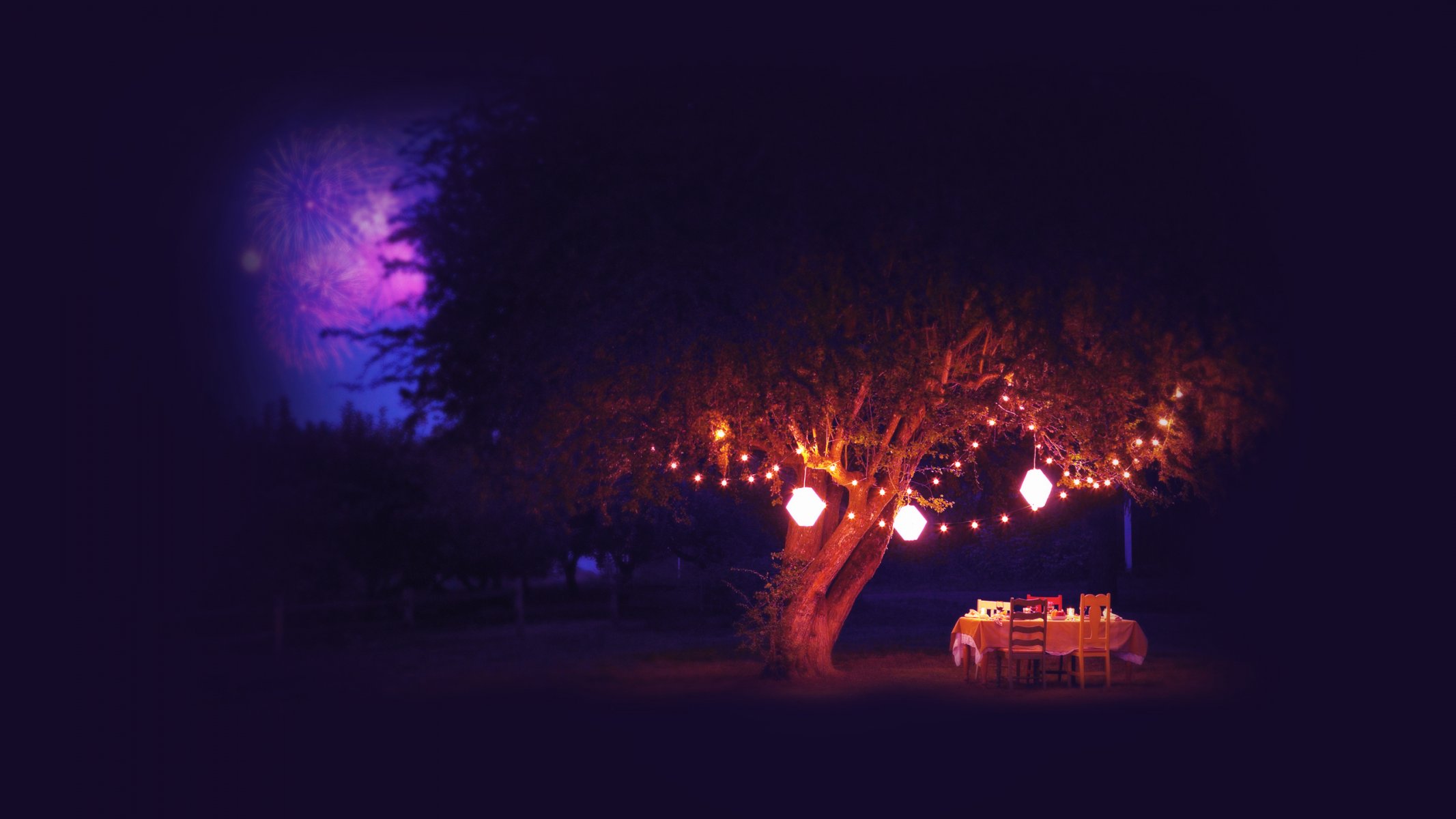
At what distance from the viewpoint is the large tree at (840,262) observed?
10930 mm

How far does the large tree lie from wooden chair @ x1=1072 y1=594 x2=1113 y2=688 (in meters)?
1.63

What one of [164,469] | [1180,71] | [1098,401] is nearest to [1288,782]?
[1098,401]

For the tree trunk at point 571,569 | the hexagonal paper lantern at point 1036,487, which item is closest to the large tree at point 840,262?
the hexagonal paper lantern at point 1036,487

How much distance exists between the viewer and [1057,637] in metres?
12.3

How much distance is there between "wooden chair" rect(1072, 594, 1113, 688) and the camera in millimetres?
12312

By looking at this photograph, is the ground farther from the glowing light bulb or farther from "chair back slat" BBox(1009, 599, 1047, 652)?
the glowing light bulb

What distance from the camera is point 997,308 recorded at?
11266 millimetres

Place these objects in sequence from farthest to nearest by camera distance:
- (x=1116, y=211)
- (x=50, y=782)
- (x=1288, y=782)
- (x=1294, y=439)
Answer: (x=1294, y=439), (x=1116, y=211), (x=50, y=782), (x=1288, y=782)

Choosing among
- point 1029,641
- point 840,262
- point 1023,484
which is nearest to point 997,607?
point 1029,641

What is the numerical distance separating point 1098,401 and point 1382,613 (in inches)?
236

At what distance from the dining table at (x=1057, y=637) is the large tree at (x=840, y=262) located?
1733mm

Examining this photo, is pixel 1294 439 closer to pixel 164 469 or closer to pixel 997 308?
pixel 997 308

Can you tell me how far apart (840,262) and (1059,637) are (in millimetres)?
4883

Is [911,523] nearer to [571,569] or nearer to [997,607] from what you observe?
[997,607]
